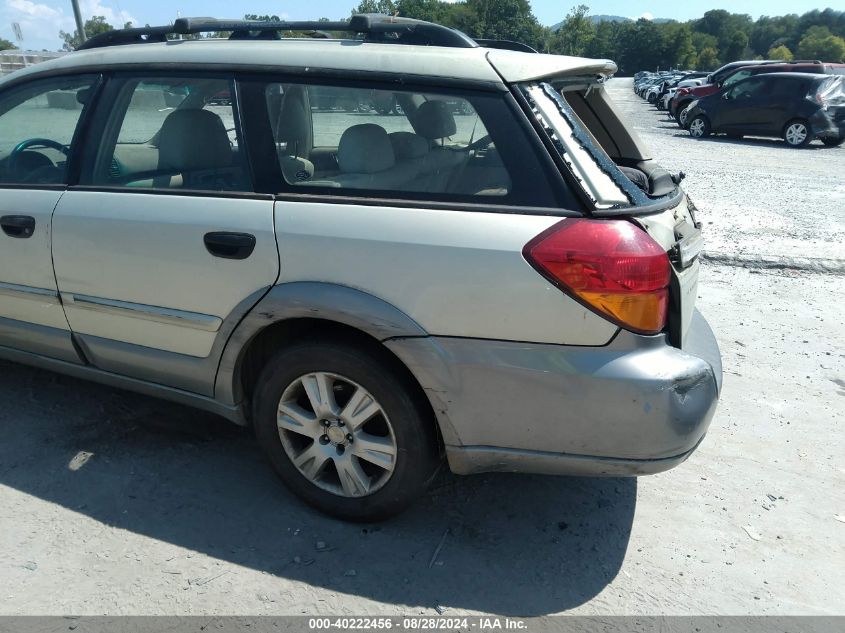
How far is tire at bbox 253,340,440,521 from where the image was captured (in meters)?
2.57

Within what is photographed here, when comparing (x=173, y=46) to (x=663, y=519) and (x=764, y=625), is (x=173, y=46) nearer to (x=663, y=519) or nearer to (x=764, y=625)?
(x=663, y=519)

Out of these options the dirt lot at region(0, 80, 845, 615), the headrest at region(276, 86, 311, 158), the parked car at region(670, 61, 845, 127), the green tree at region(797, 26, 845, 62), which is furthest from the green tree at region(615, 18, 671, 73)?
the headrest at region(276, 86, 311, 158)

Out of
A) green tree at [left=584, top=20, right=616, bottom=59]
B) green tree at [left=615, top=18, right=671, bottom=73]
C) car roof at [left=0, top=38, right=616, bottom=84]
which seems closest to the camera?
car roof at [left=0, top=38, right=616, bottom=84]

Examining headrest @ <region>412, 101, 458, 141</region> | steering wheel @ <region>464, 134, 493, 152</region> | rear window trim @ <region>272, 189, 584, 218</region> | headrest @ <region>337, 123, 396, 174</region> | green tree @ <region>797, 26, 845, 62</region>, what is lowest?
rear window trim @ <region>272, 189, 584, 218</region>

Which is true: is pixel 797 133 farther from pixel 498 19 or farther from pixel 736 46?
pixel 736 46

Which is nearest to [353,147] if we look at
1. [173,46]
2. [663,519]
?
[173,46]

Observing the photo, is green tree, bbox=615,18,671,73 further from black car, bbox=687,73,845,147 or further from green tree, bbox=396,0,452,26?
black car, bbox=687,73,845,147

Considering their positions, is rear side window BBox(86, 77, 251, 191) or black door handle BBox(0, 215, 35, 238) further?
black door handle BBox(0, 215, 35, 238)

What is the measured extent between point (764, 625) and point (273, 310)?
2.06 m

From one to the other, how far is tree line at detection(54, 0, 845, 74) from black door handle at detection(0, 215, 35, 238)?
67238 millimetres

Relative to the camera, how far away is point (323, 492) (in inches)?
112

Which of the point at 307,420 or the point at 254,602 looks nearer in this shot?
the point at 254,602

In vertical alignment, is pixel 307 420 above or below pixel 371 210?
below

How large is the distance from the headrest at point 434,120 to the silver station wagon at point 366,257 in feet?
0.04
